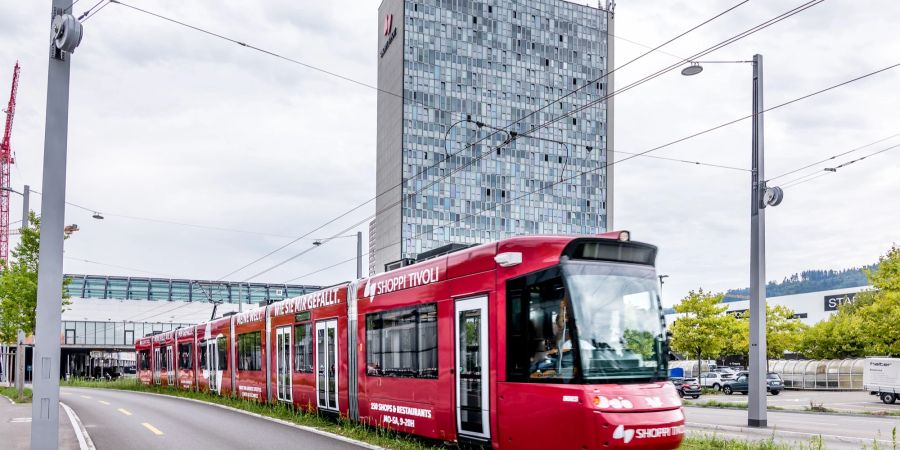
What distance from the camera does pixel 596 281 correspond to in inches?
408

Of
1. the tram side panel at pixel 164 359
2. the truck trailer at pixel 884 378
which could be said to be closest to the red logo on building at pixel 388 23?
the tram side panel at pixel 164 359

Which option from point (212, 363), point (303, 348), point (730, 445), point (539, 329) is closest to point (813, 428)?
point (730, 445)

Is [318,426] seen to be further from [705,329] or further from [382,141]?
[382,141]

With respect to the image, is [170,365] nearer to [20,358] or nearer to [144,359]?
[20,358]

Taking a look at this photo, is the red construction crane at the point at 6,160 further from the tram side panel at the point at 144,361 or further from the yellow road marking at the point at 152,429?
the yellow road marking at the point at 152,429

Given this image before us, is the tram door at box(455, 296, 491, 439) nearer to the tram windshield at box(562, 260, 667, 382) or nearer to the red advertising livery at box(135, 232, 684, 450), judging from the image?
the red advertising livery at box(135, 232, 684, 450)

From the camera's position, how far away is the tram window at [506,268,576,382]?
10055 mm

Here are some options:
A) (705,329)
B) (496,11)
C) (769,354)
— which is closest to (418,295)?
(705,329)

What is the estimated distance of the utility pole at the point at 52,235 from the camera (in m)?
9.87

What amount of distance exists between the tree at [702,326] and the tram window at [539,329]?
38.2m

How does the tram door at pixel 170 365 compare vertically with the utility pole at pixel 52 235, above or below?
below

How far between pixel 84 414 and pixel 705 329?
34.3 meters

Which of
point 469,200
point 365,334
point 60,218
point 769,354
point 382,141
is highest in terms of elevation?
point 382,141

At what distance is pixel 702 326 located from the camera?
153 feet
